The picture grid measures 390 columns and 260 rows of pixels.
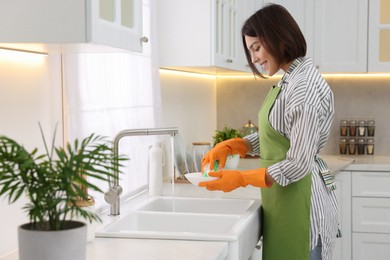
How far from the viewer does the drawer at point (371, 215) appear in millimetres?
4031

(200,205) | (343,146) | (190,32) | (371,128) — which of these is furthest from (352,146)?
(200,205)

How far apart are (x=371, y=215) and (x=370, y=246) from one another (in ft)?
0.62

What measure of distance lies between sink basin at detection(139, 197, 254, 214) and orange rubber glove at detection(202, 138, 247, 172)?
0.18 m

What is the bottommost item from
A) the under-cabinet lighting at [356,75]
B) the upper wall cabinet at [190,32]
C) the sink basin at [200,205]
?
the sink basin at [200,205]

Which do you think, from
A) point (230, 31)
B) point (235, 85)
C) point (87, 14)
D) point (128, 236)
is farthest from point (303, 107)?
point (235, 85)

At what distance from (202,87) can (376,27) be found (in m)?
1.15

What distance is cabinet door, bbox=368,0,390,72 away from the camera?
4238mm

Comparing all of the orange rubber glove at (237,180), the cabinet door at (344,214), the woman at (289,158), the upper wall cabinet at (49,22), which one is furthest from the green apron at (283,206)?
the cabinet door at (344,214)

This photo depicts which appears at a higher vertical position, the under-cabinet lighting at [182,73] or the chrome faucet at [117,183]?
the under-cabinet lighting at [182,73]

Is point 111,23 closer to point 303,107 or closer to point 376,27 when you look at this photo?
point 303,107

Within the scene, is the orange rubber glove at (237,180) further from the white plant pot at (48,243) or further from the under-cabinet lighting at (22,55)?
the white plant pot at (48,243)

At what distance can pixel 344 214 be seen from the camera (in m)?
4.08

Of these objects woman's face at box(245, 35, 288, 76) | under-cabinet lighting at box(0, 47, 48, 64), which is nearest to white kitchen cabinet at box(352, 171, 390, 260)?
woman's face at box(245, 35, 288, 76)

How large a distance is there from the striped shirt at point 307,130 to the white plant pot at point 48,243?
1062mm
